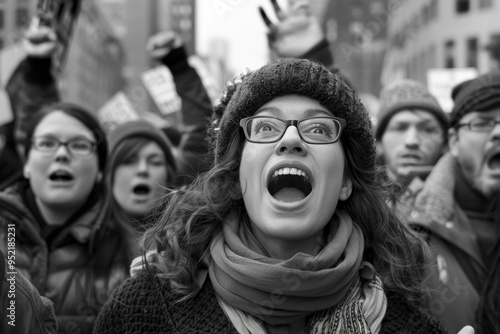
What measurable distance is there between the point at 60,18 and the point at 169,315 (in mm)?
3698

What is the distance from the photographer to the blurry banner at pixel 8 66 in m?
4.99

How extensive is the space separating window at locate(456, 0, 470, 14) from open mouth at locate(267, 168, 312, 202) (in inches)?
1548

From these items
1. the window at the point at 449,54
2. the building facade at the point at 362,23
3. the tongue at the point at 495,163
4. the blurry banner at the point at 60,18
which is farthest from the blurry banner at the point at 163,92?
the window at the point at 449,54

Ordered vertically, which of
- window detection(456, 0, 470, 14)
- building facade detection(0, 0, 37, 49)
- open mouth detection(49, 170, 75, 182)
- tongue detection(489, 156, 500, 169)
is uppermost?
open mouth detection(49, 170, 75, 182)

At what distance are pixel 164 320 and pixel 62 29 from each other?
3.74m

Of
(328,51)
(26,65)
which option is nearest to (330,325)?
(328,51)

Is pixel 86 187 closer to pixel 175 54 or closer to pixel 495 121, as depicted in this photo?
pixel 175 54

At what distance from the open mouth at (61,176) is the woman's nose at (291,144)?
1705 millimetres

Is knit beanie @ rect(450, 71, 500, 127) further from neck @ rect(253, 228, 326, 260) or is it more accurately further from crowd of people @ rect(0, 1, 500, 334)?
neck @ rect(253, 228, 326, 260)

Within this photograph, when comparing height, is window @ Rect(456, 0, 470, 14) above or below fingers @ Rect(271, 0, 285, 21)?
below

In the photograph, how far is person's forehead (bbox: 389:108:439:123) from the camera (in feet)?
14.9

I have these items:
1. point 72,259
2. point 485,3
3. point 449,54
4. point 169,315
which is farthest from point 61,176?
point 449,54

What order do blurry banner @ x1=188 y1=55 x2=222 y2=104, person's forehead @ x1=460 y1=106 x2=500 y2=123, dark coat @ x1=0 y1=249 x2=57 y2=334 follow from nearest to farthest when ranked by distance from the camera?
dark coat @ x1=0 y1=249 x2=57 y2=334 < person's forehead @ x1=460 y1=106 x2=500 y2=123 < blurry banner @ x1=188 y1=55 x2=222 y2=104

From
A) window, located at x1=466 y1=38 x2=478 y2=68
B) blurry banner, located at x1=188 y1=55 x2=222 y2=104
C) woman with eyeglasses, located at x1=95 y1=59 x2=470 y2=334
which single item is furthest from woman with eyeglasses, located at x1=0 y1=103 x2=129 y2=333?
window, located at x1=466 y1=38 x2=478 y2=68
